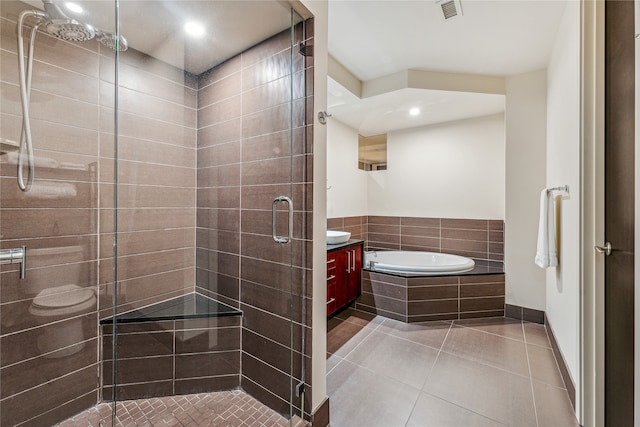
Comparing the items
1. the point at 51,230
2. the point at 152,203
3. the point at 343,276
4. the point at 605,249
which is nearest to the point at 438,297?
the point at 343,276

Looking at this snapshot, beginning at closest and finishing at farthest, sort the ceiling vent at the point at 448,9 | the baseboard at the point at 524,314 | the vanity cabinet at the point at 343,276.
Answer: the ceiling vent at the point at 448,9 < the vanity cabinet at the point at 343,276 < the baseboard at the point at 524,314

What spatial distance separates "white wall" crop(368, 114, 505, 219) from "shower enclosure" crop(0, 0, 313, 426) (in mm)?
2951

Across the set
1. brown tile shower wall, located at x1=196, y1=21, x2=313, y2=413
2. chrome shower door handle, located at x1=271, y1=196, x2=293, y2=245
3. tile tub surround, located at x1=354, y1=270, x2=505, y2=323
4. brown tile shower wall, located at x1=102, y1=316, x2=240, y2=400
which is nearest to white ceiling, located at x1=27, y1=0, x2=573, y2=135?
brown tile shower wall, located at x1=196, y1=21, x2=313, y2=413

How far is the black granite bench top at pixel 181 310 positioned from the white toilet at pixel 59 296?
0.16 meters

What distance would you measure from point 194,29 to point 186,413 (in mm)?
2414

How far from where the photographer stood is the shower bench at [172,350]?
1.73 m

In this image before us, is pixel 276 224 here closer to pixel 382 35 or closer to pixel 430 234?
pixel 382 35

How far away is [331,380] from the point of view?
6.45 feet

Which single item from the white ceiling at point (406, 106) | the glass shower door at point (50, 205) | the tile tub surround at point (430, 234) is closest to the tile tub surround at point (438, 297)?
the tile tub surround at point (430, 234)

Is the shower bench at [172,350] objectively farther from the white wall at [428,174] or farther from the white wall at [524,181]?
the white wall at [524,181]

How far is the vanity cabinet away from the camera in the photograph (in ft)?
8.93

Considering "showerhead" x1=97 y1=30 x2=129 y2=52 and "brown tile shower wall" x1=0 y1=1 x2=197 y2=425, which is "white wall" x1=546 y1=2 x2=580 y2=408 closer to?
"brown tile shower wall" x1=0 y1=1 x2=197 y2=425

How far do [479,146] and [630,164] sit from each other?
8.58 ft

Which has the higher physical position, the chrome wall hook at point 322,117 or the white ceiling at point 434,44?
the white ceiling at point 434,44
